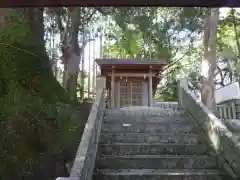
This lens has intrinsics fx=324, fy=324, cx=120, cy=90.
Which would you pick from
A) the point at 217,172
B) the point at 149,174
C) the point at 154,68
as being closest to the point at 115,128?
the point at 149,174

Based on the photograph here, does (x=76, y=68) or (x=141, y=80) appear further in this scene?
(x=141, y=80)

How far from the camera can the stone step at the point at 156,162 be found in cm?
561

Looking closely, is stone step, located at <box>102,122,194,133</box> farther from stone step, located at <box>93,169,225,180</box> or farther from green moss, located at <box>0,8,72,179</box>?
stone step, located at <box>93,169,225,180</box>

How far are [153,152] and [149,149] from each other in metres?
0.10

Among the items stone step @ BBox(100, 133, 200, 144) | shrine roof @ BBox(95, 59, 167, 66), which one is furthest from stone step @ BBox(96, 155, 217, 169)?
shrine roof @ BBox(95, 59, 167, 66)

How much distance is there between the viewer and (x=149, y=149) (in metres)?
6.15

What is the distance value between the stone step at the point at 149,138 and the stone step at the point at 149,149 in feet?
0.89

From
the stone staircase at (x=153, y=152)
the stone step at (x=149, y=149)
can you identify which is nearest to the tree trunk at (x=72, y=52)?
the stone staircase at (x=153, y=152)

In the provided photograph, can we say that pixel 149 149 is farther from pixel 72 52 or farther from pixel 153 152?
pixel 72 52

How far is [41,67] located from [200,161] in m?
3.71

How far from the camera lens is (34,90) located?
19.3ft

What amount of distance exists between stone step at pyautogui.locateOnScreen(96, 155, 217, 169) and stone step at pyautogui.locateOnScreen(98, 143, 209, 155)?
352 millimetres

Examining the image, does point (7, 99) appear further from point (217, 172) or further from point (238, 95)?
point (238, 95)

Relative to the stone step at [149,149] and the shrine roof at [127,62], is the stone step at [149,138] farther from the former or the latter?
the shrine roof at [127,62]
